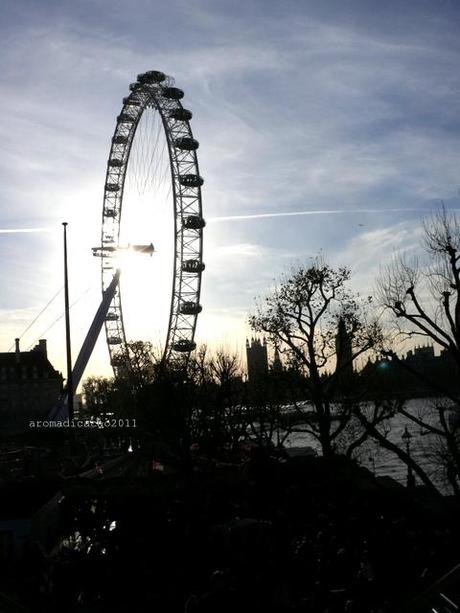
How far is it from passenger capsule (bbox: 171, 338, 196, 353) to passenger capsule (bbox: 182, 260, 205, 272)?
3.96m

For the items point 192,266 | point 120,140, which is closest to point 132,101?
point 120,140

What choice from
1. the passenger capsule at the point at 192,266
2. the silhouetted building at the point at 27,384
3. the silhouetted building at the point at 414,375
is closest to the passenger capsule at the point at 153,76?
the passenger capsule at the point at 192,266

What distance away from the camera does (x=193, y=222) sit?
126 feet

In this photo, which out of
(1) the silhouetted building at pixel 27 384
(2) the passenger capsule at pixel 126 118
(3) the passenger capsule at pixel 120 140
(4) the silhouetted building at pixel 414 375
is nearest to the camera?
(4) the silhouetted building at pixel 414 375

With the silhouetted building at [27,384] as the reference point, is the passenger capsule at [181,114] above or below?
above

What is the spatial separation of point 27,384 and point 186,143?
6215 cm

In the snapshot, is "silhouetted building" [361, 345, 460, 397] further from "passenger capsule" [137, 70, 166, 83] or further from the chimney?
the chimney

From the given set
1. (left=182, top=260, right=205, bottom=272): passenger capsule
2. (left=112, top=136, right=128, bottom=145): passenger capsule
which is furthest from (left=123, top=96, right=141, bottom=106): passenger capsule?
(left=182, top=260, right=205, bottom=272): passenger capsule

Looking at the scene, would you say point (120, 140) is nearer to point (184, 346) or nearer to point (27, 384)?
point (184, 346)

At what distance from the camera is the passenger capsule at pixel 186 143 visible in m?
38.2

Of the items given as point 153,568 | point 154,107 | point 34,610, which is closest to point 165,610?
point 153,568

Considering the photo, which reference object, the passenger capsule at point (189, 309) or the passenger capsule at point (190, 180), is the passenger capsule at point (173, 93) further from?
the passenger capsule at point (189, 309)

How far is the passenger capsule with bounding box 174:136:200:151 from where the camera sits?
3825 centimetres

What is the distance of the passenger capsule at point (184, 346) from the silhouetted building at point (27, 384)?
54300 millimetres
